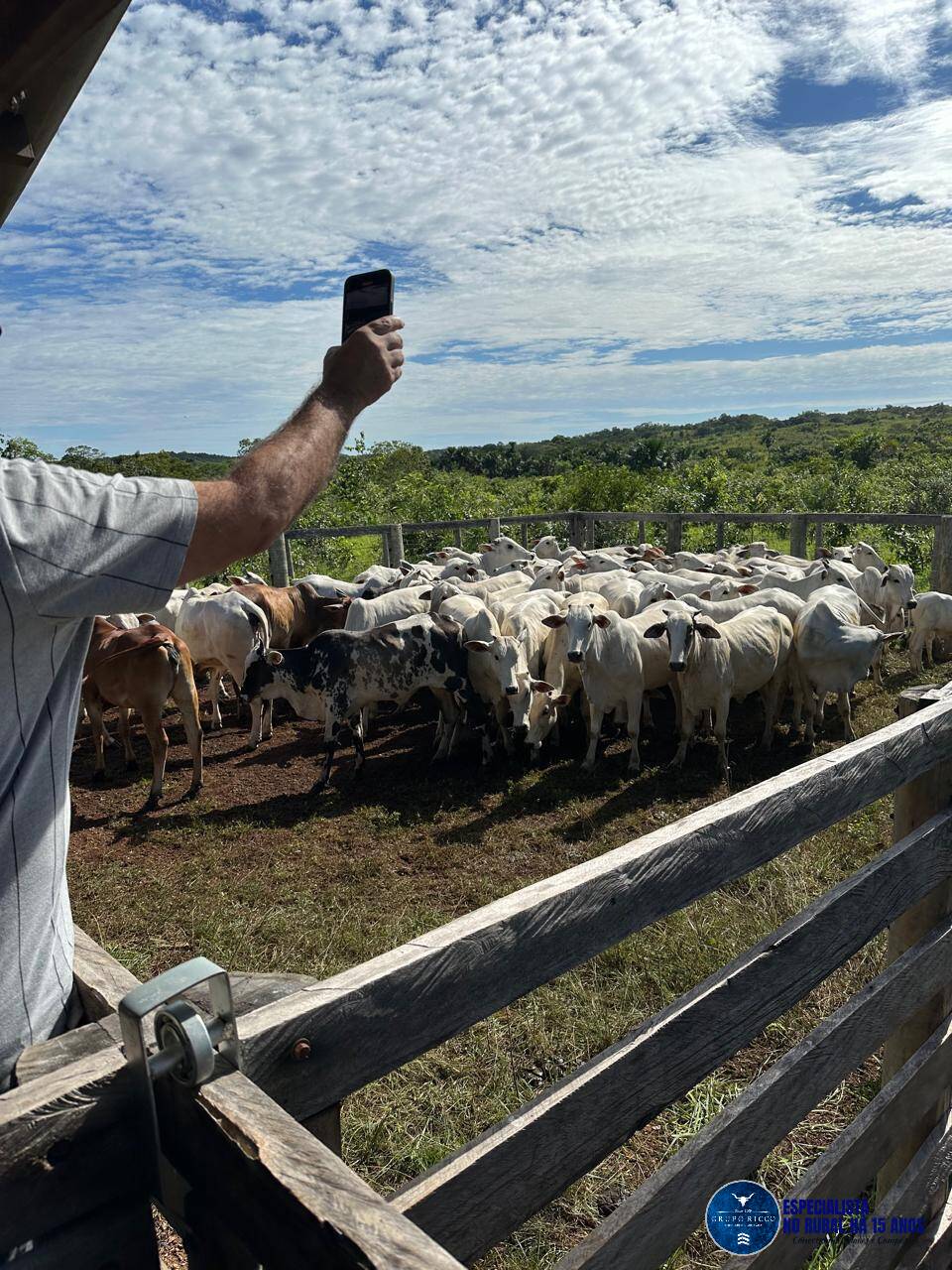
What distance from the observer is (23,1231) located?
103 cm

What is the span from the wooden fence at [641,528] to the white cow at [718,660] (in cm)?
627

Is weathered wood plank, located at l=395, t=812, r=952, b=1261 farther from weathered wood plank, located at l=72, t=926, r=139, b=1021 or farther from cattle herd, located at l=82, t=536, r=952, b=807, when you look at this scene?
cattle herd, located at l=82, t=536, r=952, b=807

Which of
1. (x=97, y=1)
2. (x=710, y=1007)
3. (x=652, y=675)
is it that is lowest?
(x=652, y=675)

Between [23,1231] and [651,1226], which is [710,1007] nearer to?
[651,1226]

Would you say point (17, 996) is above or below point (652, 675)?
above

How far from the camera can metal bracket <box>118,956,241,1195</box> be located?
41.3 inches

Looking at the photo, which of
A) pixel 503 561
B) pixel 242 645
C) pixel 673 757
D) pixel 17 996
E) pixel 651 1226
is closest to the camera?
pixel 17 996

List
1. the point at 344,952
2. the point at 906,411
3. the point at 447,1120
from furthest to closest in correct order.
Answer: the point at 906,411 < the point at 344,952 < the point at 447,1120

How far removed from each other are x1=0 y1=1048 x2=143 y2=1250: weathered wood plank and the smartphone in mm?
1631

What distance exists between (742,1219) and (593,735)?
6764 millimetres

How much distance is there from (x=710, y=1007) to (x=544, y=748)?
7.70 metres

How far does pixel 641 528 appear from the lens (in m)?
21.2

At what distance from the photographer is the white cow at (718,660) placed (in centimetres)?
879

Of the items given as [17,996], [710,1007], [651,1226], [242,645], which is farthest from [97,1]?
[242,645]
